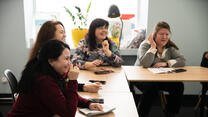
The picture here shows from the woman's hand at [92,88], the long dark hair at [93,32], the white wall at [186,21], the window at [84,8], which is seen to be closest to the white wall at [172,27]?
the white wall at [186,21]

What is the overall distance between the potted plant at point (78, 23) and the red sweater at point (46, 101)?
210 centimetres

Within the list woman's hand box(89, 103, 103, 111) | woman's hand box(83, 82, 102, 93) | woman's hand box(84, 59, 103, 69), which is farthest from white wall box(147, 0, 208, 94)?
woman's hand box(89, 103, 103, 111)

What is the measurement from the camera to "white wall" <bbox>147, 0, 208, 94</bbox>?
324cm

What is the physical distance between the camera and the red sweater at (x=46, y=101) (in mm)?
1159

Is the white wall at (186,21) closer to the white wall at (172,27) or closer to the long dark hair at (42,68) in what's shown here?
the white wall at (172,27)

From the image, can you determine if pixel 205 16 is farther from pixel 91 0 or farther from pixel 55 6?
pixel 55 6

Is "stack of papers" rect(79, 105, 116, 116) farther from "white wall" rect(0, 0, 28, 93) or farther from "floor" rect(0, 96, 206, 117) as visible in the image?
"white wall" rect(0, 0, 28, 93)

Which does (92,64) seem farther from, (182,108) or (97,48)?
→ (182,108)

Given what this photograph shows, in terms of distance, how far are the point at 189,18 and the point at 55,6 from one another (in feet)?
7.30

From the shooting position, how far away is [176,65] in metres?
2.55

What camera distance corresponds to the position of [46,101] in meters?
1.17

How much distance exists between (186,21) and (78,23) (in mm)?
1736

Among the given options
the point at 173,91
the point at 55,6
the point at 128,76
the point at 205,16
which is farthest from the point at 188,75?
the point at 55,6

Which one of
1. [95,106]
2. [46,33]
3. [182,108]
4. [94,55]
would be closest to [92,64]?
[94,55]
